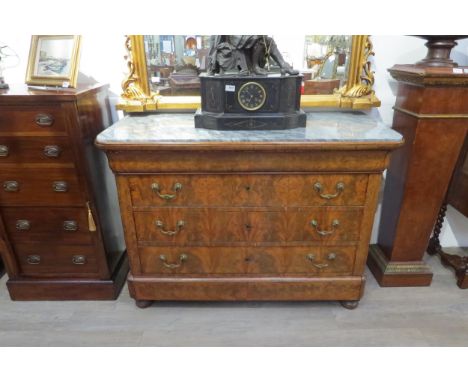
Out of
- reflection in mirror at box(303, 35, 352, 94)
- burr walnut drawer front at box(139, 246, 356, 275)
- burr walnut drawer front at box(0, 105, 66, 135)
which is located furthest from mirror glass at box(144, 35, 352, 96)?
burr walnut drawer front at box(139, 246, 356, 275)

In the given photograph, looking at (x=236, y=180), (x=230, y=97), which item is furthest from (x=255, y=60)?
(x=236, y=180)

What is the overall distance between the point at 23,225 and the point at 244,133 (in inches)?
48.4

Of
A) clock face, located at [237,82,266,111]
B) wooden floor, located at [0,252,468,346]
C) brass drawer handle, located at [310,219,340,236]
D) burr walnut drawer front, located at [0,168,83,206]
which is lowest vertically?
wooden floor, located at [0,252,468,346]

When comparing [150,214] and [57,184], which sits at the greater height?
[57,184]

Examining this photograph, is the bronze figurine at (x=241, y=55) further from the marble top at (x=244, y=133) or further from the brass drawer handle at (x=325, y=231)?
the brass drawer handle at (x=325, y=231)

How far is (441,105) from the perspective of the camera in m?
1.59

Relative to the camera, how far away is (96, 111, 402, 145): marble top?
1392 mm

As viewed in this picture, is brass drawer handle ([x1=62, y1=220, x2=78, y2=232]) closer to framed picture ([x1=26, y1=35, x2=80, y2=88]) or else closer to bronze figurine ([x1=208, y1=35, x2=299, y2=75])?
framed picture ([x1=26, y1=35, x2=80, y2=88])

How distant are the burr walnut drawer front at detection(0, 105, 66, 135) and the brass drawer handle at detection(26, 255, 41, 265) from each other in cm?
69

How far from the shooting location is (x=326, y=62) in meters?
1.79

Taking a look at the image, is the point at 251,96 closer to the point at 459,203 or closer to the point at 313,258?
the point at 313,258

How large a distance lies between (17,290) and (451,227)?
2759 mm

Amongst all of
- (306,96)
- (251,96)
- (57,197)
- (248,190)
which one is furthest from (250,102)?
(57,197)

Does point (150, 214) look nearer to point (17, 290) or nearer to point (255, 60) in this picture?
point (255, 60)
